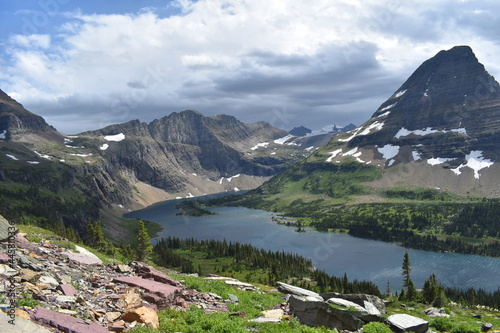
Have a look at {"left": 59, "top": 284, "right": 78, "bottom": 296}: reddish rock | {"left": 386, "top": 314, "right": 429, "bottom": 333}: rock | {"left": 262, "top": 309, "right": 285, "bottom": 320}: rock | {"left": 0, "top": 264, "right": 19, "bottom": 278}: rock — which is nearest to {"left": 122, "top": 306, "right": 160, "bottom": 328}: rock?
{"left": 59, "top": 284, "right": 78, "bottom": 296}: reddish rock

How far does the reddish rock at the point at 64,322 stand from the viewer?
43.0ft

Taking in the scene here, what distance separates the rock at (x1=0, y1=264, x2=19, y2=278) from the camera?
17.6 m

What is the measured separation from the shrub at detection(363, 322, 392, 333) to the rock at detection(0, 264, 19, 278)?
20975mm

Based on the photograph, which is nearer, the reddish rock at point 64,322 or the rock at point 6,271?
the reddish rock at point 64,322

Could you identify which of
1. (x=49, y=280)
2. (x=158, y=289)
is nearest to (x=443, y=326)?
(x=158, y=289)

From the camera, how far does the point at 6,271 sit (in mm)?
18344

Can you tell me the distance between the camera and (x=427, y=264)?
16725 cm

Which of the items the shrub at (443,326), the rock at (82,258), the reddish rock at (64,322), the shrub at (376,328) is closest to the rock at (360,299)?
the shrub at (443,326)

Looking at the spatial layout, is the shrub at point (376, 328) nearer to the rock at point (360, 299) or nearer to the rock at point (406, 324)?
the rock at point (406, 324)

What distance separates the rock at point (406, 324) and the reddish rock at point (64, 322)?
59.8ft

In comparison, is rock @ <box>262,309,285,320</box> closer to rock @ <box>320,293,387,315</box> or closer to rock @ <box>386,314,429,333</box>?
rock @ <box>386,314,429,333</box>

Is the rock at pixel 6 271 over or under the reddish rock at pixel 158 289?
over

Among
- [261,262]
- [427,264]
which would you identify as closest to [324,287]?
[261,262]

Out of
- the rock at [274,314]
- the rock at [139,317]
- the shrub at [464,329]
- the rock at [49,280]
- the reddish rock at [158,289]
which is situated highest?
the rock at [49,280]
